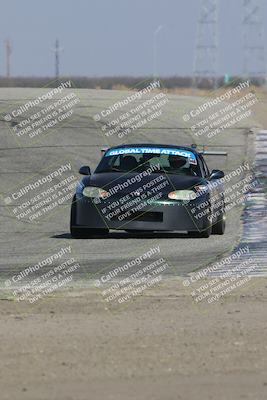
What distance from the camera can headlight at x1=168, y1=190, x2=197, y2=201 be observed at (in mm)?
16922

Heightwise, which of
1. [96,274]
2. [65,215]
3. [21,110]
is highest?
[96,274]

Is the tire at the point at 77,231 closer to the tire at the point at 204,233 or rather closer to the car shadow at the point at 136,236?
the car shadow at the point at 136,236

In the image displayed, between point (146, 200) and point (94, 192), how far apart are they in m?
0.75

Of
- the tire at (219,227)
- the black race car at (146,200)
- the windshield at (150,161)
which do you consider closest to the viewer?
the black race car at (146,200)

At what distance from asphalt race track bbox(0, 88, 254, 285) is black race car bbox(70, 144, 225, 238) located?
0.22 metres

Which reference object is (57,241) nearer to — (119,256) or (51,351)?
(119,256)

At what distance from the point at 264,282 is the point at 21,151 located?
2242cm

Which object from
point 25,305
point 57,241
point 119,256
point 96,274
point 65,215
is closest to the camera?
point 25,305

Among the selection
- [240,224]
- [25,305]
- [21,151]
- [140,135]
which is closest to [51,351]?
[25,305]

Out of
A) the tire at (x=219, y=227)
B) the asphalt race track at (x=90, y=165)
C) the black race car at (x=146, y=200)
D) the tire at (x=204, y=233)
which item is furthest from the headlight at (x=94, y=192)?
the tire at (x=219, y=227)

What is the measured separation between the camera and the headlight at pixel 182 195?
16.9 meters

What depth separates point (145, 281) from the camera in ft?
38.8

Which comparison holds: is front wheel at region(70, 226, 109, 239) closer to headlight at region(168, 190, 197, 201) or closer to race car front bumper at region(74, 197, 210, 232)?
race car front bumper at region(74, 197, 210, 232)

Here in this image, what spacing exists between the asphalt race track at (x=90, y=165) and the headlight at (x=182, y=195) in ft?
1.97
